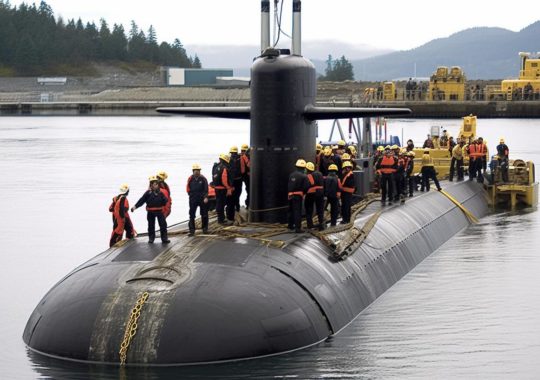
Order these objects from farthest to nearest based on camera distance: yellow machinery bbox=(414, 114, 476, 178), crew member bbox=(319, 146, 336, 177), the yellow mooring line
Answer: yellow machinery bbox=(414, 114, 476, 178), the yellow mooring line, crew member bbox=(319, 146, 336, 177)

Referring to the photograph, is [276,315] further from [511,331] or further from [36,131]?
[36,131]

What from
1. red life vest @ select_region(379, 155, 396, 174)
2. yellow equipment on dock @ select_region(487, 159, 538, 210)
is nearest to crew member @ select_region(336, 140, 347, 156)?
red life vest @ select_region(379, 155, 396, 174)

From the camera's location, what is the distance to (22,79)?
15800 centimetres

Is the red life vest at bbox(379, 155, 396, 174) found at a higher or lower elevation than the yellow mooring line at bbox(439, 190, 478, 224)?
higher

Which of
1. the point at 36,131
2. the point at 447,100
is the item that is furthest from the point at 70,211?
the point at 447,100

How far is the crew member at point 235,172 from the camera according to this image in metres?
20.5

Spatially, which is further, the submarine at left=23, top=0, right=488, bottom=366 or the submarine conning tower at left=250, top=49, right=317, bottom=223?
the submarine conning tower at left=250, top=49, right=317, bottom=223

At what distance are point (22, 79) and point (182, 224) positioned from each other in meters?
142

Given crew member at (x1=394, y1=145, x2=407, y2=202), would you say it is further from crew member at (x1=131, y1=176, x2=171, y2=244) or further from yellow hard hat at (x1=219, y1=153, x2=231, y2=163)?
crew member at (x1=131, y1=176, x2=171, y2=244)

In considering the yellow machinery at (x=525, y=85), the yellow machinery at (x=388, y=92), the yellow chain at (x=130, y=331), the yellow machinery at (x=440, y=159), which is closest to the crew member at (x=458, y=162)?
the yellow machinery at (x=440, y=159)

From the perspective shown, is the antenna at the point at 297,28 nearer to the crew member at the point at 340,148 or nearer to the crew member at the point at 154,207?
the crew member at the point at 154,207

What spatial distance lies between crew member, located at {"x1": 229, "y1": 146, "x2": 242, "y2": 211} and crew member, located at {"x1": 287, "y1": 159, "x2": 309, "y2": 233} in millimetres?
1796

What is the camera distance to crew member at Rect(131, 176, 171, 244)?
17.9m

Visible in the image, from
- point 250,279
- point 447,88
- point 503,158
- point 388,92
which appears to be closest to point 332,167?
point 250,279
